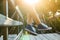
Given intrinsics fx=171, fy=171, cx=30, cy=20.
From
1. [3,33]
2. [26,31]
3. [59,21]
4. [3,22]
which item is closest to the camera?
[3,22]

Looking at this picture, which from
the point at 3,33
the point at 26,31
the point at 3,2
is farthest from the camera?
the point at 26,31

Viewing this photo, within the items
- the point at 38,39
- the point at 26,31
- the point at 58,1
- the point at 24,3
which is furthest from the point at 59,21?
the point at 24,3

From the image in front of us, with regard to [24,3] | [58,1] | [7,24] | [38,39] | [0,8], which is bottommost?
[38,39]

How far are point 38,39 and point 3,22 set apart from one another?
391 centimetres

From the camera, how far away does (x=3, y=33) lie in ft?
3.14

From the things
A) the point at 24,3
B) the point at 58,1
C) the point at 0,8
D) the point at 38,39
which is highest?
the point at 58,1

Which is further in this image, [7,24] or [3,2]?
[3,2]

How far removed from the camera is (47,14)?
759cm

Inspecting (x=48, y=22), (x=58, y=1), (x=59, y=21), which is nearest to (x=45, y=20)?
(x=48, y=22)

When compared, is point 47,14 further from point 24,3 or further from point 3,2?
point 3,2

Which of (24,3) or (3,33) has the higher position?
(24,3)

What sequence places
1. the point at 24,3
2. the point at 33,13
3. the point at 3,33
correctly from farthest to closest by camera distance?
the point at 24,3, the point at 33,13, the point at 3,33

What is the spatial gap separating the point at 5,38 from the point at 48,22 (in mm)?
6646

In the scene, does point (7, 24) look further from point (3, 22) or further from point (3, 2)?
point (3, 2)
